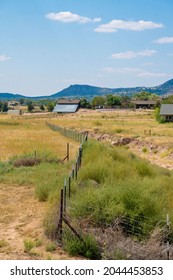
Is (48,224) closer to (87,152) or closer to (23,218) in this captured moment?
(23,218)

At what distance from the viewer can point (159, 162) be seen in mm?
35969

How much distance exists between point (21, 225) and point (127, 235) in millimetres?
3728

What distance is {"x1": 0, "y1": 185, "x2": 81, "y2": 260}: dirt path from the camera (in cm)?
1058

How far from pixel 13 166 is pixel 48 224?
13211 mm

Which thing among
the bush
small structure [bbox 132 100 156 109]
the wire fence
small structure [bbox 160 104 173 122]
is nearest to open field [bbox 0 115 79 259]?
the bush

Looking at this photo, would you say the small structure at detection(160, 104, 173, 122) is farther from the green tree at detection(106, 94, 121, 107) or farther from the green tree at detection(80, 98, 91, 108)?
the green tree at detection(80, 98, 91, 108)

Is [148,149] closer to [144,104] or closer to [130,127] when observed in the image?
[130,127]

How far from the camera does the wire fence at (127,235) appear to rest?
993 centimetres

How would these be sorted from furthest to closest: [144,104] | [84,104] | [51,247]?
[84,104]
[144,104]
[51,247]

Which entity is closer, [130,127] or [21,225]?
[21,225]

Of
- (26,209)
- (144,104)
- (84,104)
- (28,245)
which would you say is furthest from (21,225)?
(84,104)

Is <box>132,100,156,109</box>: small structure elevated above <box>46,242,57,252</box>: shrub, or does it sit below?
above

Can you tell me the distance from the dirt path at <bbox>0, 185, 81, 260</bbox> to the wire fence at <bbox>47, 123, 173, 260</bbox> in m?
0.74

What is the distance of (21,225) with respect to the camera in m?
13.3
